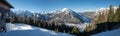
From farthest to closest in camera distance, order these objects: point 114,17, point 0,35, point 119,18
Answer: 1. point 114,17
2. point 119,18
3. point 0,35

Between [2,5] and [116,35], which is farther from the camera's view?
[116,35]

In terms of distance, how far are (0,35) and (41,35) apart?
6167mm

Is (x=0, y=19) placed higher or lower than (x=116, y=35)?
higher

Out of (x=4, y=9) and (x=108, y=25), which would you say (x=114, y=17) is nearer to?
(x=108, y=25)

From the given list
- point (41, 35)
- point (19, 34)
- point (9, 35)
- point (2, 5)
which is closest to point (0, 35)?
point (9, 35)

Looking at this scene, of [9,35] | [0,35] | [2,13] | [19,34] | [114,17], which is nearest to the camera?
[0,35]

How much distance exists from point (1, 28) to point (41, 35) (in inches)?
160

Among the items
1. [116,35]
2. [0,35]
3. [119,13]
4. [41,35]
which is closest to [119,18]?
[119,13]

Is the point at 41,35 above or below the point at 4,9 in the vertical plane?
below

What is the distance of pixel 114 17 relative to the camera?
88.2 metres

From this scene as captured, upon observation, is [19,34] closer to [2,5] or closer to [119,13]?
[2,5]

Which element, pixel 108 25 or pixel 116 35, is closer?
pixel 116 35

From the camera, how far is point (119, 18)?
3231 inches

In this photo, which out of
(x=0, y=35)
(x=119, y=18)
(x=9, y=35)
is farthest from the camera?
(x=119, y=18)
